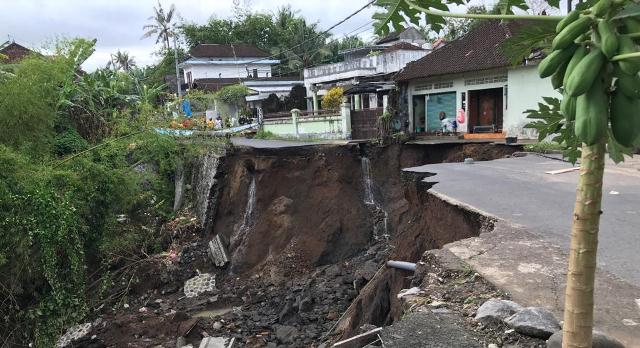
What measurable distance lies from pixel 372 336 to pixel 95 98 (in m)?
17.6

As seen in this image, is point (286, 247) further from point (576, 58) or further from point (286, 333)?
point (576, 58)

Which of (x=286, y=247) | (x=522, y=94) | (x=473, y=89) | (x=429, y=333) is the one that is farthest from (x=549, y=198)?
(x=473, y=89)

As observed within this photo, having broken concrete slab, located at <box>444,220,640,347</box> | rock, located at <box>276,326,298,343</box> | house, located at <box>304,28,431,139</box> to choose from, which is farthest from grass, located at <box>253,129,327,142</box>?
broken concrete slab, located at <box>444,220,640,347</box>

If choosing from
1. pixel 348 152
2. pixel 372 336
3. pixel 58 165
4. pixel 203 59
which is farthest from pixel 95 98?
pixel 203 59

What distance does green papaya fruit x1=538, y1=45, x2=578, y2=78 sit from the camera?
152cm

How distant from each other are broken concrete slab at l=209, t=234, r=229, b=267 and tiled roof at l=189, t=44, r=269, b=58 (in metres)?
30.0

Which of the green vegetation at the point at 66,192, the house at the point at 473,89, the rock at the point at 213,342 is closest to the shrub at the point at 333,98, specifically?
the house at the point at 473,89

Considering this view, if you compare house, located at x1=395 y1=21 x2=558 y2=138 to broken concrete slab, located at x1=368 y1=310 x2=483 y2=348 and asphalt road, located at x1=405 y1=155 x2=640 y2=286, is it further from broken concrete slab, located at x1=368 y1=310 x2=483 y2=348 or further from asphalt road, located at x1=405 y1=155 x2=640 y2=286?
broken concrete slab, located at x1=368 y1=310 x2=483 y2=348

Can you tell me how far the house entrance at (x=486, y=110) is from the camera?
19.1 metres

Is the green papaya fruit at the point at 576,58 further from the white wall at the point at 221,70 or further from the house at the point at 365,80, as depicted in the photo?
the white wall at the point at 221,70

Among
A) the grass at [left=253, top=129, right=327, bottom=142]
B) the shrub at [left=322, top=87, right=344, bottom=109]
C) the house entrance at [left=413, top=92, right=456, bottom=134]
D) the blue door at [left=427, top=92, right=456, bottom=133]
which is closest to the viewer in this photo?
the blue door at [left=427, top=92, right=456, bottom=133]

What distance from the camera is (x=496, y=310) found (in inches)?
139

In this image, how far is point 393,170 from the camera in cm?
1748

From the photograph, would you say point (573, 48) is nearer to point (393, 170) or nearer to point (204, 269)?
point (204, 269)
